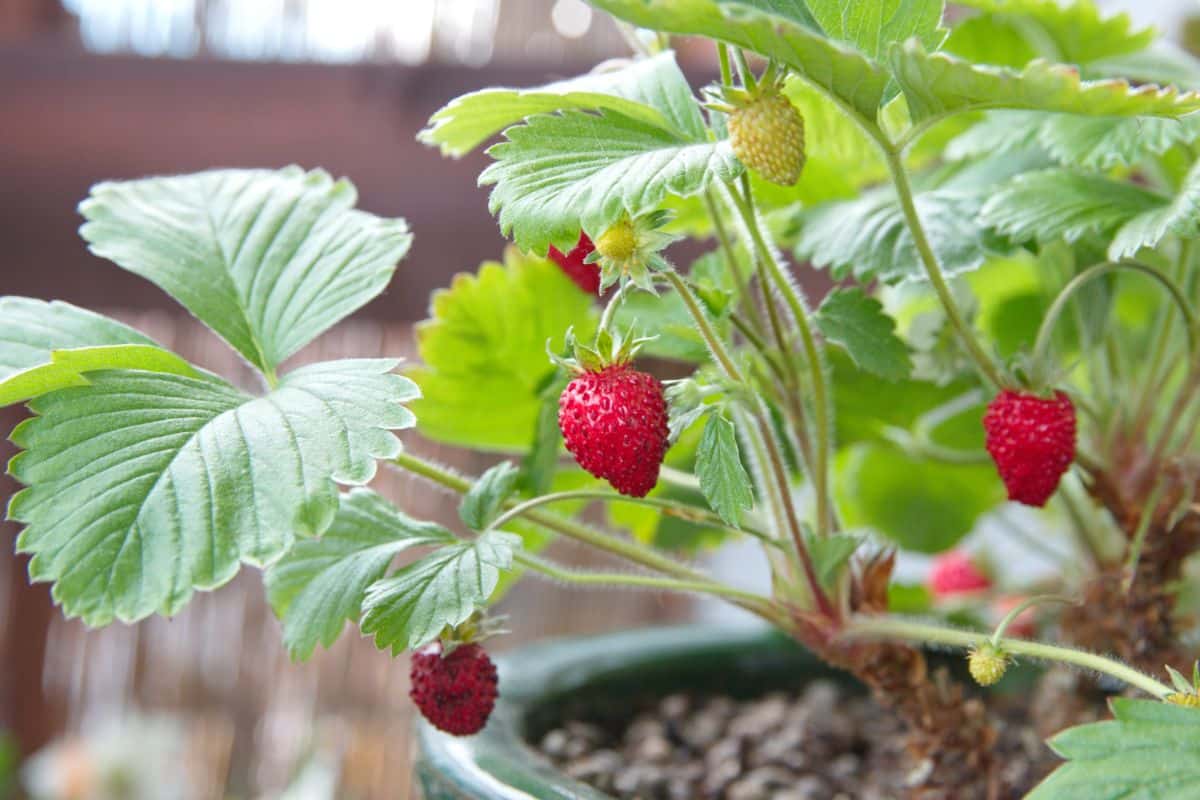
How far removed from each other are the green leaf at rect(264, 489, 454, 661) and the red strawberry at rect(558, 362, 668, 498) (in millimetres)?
108

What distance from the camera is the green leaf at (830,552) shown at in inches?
19.9

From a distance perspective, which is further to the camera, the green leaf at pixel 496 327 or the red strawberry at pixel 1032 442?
the green leaf at pixel 496 327

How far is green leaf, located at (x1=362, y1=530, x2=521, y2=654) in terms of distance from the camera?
42 centimetres

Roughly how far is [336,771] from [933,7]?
1.75 m

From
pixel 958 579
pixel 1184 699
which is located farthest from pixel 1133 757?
pixel 958 579

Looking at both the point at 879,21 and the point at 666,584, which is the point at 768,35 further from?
the point at 666,584

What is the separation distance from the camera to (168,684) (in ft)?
6.56

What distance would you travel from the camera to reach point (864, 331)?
0.52 m

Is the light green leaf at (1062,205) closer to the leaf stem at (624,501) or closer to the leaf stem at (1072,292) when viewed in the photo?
the leaf stem at (1072,292)

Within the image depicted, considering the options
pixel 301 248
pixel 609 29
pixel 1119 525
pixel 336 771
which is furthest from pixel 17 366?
pixel 336 771

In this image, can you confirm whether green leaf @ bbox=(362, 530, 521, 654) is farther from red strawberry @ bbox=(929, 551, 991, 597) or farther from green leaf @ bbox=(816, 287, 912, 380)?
red strawberry @ bbox=(929, 551, 991, 597)

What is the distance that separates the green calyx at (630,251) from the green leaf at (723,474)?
0.06 m

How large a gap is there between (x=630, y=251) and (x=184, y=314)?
1428 millimetres

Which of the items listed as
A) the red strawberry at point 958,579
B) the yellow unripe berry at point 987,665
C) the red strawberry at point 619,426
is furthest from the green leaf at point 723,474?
the red strawberry at point 958,579
